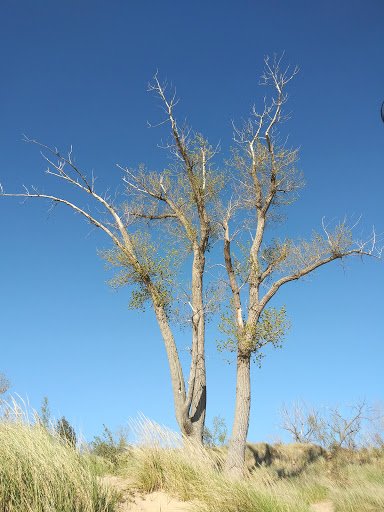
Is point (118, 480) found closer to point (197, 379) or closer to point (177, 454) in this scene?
point (177, 454)

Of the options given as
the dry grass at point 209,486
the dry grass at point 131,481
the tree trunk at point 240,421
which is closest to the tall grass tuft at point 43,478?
the dry grass at point 131,481

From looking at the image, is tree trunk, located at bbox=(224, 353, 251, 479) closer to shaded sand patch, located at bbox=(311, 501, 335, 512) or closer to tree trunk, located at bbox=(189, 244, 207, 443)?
tree trunk, located at bbox=(189, 244, 207, 443)

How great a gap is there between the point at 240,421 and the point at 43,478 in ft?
23.2

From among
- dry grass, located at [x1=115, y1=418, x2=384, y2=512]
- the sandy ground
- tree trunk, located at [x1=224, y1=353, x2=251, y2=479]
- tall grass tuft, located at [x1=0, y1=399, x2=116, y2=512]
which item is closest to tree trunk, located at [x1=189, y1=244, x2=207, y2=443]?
tree trunk, located at [x1=224, y1=353, x2=251, y2=479]

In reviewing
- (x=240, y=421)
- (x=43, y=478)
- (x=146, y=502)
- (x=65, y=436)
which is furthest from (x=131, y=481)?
(x=240, y=421)

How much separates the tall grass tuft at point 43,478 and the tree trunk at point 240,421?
17.1ft

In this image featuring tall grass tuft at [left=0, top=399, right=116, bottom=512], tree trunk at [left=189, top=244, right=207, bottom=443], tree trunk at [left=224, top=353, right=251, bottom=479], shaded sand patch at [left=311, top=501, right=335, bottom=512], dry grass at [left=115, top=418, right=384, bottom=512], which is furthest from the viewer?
tree trunk at [left=189, top=244, right=207, bottom=443]

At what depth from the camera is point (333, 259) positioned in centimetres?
1362

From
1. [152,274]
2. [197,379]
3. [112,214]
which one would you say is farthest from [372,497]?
[112,214]

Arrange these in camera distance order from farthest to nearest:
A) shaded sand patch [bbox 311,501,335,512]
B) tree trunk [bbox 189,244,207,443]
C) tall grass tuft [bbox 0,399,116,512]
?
tree trunk [bbox 189,244,207,443], shaded sand patch [bbox 311,501,335,512], tall grass tuft [bbox 0,399,116,512]

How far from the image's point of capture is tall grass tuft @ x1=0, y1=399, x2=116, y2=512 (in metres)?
5.56

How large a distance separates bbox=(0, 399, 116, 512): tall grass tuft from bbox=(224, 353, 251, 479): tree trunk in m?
5.21

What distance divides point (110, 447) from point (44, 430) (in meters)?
5.78

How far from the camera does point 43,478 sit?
578 centimetres
